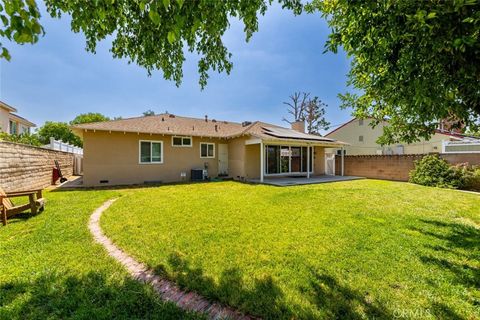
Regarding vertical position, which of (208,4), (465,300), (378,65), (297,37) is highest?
(297,37)

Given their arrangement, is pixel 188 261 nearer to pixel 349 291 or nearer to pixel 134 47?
pixel 349 291

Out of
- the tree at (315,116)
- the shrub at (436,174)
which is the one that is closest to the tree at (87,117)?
the tree at (315,116)

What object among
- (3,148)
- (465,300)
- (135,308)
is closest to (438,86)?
(465,300)

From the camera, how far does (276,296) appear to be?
8.71 feet

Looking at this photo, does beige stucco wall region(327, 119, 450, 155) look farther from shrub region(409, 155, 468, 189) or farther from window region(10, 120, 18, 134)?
window region(10, 120, 18, 134)

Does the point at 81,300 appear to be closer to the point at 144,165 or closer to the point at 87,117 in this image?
the point at 144,165

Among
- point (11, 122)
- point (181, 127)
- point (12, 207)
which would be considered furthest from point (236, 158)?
point (11, 122)

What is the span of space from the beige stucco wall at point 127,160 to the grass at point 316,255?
19.4 ft

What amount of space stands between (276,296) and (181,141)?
12649 mm

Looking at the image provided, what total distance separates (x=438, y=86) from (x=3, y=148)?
37.3 feet

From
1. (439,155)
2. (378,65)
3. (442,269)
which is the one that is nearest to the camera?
(378,65)

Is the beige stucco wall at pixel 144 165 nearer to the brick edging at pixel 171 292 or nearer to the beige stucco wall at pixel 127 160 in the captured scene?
the beige stucco wall at pixel 127 160

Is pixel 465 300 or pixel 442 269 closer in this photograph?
pixel 465 300

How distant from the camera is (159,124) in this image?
573 inches
